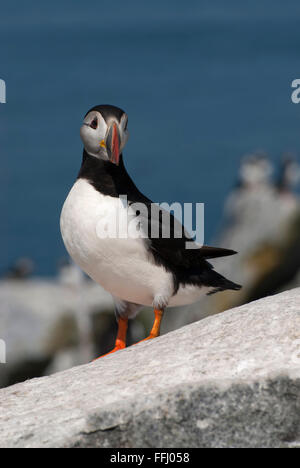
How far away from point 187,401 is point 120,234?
1.83 meters

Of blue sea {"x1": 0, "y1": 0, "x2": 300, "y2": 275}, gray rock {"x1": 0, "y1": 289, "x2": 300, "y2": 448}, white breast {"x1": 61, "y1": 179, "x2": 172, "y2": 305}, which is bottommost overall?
gray rock {"x1": 0, "y1": 289, "x2": 300, "y2": 448}

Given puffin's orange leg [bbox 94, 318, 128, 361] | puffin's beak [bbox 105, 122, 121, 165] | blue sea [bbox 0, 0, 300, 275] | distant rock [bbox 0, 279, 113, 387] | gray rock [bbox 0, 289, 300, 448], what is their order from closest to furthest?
gray rock [bbox 0, 289, 300, 448]
puffin's beak [bbox 105, 122, 121, 165]
puffin's orange leg [bbox 94, 318, 128, 361]
distant rock [bbox 0, 279, 113, 387]
blue sea [bbox 0, 0, 300, 275]

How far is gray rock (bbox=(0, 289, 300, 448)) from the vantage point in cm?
466

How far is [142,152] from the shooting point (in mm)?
32531

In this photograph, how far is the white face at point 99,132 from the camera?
19.9 feet

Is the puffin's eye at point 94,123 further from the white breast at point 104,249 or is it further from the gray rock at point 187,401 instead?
the gray rock at point 187,401

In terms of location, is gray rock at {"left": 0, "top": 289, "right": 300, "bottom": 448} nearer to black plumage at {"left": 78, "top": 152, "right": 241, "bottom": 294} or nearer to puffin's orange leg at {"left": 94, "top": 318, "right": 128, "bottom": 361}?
black plumage at {"left": 78, "top": 152, "right": 241, "bottom": 294}

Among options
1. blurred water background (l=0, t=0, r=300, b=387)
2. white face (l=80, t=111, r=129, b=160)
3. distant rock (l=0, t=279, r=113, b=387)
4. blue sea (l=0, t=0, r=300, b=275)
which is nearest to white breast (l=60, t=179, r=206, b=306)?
white face (l=80, t=111, r=129, b=160)

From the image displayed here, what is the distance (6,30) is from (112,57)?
17.7ft

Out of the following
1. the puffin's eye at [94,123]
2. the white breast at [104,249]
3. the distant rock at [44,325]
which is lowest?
the distant rock at [44,325]

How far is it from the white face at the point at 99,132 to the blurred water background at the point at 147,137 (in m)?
7.83

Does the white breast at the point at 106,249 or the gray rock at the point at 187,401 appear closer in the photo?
the gray rock at the point at 187,401

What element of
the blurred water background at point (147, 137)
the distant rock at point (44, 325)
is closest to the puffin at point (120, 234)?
the blurred water background at point (147, 137)
